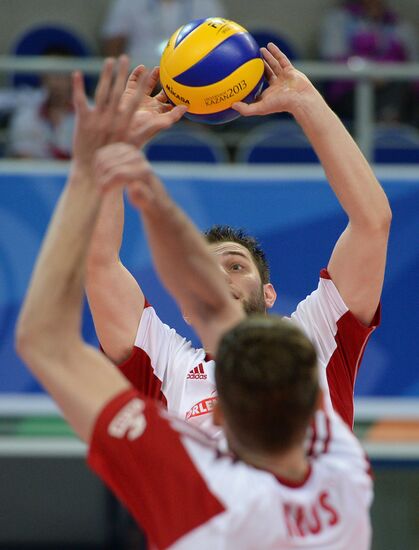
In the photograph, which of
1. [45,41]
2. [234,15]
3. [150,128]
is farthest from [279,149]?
[150,128]

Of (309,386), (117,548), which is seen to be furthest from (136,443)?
(117,548)

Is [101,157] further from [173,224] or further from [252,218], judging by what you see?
[252,218]

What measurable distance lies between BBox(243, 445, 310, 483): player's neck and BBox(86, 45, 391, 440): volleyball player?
1.26 meters

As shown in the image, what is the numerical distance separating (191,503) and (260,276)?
182cm

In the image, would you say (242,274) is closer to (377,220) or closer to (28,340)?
(377,220)

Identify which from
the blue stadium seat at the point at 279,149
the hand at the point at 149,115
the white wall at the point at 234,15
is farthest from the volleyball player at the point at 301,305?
the white wall at the point at 234,15

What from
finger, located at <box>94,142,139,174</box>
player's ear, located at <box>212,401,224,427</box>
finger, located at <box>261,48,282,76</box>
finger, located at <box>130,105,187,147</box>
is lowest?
player's ear, located at <box>212,401,224,427</box>

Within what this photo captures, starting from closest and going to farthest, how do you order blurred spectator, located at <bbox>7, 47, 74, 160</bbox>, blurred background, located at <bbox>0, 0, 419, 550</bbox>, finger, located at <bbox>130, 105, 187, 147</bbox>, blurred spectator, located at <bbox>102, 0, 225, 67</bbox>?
finger, located at <bbox>130, 105, 187, 147</bbox> < blurred background, located at <bbox>0, 0, 419, 550</bbox> < blurred spectator, located at <bbox>7, 47, 74, 160</bbox> < blurred spectator, located at <bbox>102, 0, 225, 67</bbox>

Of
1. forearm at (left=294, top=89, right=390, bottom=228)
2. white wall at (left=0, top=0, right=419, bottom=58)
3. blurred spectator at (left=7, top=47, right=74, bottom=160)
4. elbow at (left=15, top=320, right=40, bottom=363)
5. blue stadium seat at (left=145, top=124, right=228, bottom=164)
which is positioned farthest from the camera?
white wall at (left=0, top=0, right=419, bottom=58)

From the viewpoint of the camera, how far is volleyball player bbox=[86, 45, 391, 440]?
12.1ft

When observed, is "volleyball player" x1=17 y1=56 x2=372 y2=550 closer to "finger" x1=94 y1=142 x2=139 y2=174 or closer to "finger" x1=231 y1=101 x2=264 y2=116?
"finger" x1=94 y1=142 x2=139 y2=174

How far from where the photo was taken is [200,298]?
2.60 m

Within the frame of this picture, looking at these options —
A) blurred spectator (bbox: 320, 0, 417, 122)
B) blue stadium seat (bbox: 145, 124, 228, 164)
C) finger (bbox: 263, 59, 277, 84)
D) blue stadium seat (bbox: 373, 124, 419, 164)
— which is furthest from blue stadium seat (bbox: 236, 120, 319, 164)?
finger (bbox: 263, 59, 277, 84)

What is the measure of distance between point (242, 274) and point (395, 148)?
4.54 m
